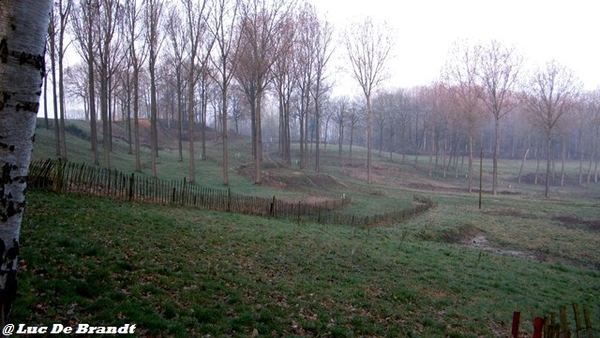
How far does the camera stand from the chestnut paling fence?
1411 centimetres

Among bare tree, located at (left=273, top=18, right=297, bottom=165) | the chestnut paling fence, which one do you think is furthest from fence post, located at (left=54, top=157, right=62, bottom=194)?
bare tree, located at (left=273, top=18, right=297, bottom=165)

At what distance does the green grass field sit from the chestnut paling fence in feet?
3.44

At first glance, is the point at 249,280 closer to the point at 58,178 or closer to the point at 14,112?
the point at 14,112

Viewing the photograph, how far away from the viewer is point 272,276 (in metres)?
9.27

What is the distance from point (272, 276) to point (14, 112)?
7.11m

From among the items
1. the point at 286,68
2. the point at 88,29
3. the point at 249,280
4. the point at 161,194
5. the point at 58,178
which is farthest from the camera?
the point at 286,68

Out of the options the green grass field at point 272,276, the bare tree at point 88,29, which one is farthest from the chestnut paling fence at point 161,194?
the bare tree at point 88,29

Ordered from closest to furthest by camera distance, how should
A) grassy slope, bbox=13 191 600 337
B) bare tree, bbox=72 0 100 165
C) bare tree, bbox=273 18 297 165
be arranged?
grassy slope, bbox=13 191 600 337 < bare tree, bbox=72 0 100 165 < bare tree, bbox=273 18 297 165

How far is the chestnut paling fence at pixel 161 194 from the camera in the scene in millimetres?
14109

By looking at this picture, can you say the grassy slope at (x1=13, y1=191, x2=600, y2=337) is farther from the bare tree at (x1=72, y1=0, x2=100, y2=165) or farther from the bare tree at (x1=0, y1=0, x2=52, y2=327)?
the bare tree at (x1=72, y1=0, x2=100, y2=165)

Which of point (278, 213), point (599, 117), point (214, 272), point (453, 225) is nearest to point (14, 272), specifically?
point (214, 272)

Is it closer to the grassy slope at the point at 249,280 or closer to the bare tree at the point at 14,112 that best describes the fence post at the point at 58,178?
the grassy slope at the point at 249,280

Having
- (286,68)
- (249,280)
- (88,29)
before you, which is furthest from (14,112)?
(286,68)

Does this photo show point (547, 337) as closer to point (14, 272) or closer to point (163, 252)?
point (14, 272)
